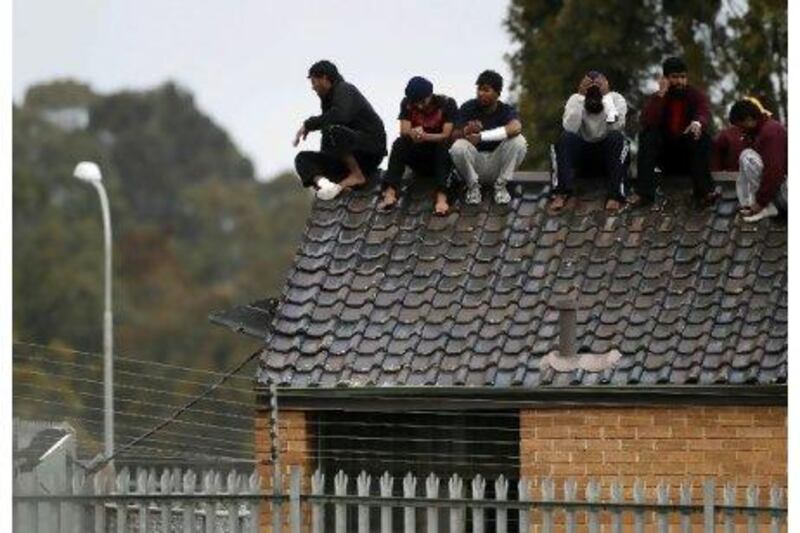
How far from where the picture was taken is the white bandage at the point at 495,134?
2164cm

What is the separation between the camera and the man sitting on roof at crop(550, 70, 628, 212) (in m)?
21.4

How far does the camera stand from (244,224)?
59.0 m

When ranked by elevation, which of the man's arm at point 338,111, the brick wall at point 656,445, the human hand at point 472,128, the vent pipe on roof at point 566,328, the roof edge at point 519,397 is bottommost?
the brick wall at point 656,445

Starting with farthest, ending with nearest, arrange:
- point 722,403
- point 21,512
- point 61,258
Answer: point 61,258
point 722,403
point 21,512

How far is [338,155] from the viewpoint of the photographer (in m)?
22.2

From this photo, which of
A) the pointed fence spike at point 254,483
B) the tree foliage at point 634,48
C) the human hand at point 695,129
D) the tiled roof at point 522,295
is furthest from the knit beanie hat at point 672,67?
the tree foliage at point 634,48

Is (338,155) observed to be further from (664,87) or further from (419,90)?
(664,87)

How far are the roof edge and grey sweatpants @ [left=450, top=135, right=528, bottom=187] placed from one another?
1592 mm

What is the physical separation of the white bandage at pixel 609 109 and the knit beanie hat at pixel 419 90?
1156 millimetres

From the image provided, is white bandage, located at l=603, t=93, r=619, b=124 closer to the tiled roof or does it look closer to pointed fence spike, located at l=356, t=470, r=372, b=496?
the tiled roof

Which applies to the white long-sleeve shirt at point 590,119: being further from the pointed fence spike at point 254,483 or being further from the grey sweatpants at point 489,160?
the pointed fence spike at point 254,483
